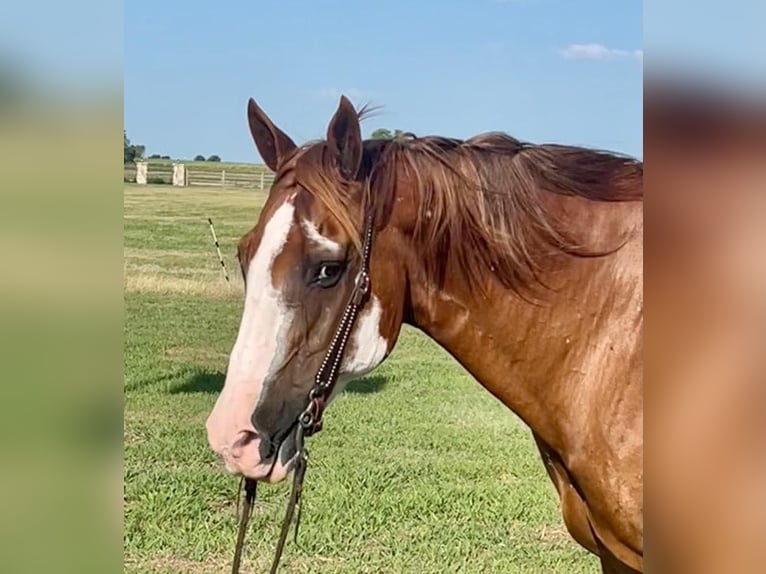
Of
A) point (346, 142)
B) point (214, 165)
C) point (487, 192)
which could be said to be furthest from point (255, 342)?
point (214, 165)

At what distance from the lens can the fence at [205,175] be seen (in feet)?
5.68

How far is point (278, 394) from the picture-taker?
1.36m

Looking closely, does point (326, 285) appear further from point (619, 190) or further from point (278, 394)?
point (619, 190)

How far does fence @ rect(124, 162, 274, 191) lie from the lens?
1.73 metres

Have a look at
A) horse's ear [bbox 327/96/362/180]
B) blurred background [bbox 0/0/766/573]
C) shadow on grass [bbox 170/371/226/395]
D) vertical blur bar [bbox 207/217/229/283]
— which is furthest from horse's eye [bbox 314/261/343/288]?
shadow on grass [bbox 170/371/226/395]

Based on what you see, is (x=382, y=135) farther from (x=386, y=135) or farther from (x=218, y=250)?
(x=218, y=250)

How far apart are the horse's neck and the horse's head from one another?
0.14m

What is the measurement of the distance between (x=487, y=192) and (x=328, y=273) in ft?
1.16

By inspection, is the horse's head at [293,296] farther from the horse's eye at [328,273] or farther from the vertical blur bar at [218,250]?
the vertical blur bar at [218,250]

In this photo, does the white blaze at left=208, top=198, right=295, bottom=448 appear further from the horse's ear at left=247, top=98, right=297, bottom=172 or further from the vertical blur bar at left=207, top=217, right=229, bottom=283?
the vertical blur bar at left=207, top=217, right=229, bottom=283
